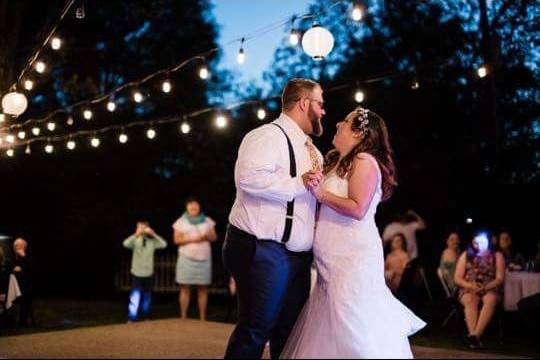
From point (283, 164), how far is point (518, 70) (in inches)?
512

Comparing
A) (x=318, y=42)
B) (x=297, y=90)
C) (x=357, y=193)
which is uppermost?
(x=318, y=42)

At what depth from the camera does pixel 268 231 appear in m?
3.76

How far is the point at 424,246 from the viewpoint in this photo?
15.8m

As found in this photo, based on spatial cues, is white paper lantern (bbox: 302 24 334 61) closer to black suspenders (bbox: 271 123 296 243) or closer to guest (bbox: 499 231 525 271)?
black suspenders (bbox: 271 123 296 243)

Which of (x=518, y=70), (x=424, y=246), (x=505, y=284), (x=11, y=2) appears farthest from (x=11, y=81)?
(x=518, y=70)

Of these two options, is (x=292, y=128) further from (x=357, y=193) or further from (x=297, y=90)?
(x=357, y=193)

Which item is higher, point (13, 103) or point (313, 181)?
point (13, 103)

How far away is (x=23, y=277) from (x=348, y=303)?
6692 millimetres

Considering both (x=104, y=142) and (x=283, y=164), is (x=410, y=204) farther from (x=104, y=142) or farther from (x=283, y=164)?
(x=283, y=164)

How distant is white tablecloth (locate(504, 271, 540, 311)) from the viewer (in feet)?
27.2

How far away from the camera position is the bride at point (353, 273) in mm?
3754

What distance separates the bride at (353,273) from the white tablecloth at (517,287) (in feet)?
15.5

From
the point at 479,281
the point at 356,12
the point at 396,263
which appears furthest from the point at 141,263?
the point at 356,12

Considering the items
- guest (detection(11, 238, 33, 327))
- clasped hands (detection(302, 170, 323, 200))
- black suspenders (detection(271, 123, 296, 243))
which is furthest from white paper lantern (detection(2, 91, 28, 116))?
clasped hands (detection(302, 170, 323, 200))
